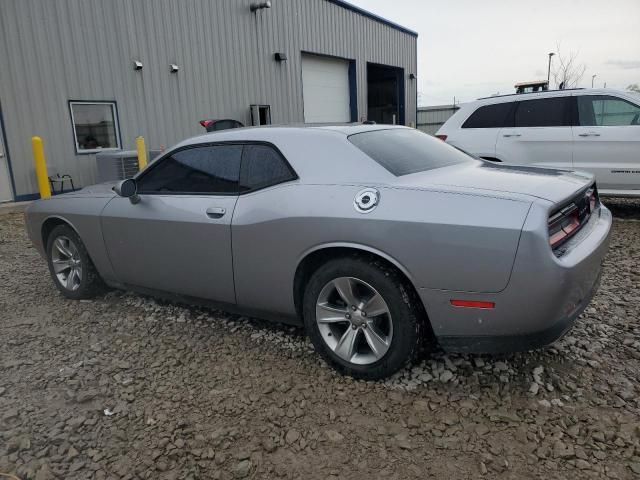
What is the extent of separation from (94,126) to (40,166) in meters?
1.83

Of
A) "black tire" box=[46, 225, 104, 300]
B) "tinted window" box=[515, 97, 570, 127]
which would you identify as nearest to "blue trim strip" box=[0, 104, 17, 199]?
"black tire" box=[46, 225, 104, 300]

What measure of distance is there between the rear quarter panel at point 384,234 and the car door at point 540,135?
512 cm

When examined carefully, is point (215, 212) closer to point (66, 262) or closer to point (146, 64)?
point (66, 262)

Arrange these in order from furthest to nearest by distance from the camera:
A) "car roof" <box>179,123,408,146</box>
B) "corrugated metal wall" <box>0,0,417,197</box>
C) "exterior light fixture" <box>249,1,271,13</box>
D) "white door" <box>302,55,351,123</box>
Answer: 1. "white door" <box>302,55,351,123</box>
2. "exterior light fixture" <box>249,1,271,13</box>
3. "corrugated metal wall" <box>0,0,417,197</box>
4. "car roof" <box>179,123,408,146</box>

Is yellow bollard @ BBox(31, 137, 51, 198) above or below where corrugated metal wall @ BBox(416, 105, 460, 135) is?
below

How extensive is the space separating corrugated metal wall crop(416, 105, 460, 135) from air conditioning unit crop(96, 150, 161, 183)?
20.1 meters

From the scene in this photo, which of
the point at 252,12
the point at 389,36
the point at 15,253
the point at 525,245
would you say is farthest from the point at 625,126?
the point at 389,36

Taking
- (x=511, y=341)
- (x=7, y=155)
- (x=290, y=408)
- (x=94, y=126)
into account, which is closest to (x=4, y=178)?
(x=7, y=155)

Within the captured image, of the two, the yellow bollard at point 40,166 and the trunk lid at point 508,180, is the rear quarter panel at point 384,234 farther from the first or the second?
the yellow bollard at point 40,166

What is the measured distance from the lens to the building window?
10.2 metres

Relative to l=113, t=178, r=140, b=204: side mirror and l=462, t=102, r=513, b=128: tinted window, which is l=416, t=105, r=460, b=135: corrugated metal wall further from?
l=113, t=178, r=140, b=204: side mirror

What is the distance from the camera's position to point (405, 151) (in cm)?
333

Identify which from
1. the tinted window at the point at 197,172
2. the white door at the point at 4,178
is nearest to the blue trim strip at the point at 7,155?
the white door at the point at 4,178

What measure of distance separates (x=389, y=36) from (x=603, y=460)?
21306 mm
